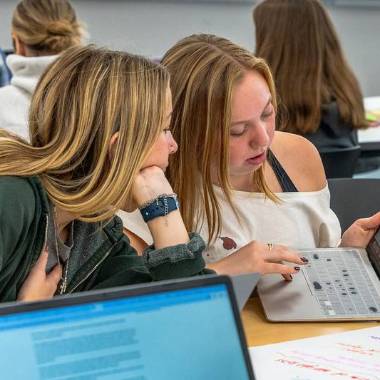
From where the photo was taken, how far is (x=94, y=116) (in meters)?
1.17

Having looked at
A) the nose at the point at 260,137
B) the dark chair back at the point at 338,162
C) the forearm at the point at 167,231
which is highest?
the nose at the point at 260,137

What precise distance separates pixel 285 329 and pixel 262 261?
0.49 ft

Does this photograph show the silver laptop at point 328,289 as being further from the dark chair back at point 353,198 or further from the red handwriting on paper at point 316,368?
the dark chair back at point 353,198

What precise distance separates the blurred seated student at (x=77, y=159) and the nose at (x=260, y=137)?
26 centimetres

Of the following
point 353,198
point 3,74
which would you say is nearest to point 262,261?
point 353,198

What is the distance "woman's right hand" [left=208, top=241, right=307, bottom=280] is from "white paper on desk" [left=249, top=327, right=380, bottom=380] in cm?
18

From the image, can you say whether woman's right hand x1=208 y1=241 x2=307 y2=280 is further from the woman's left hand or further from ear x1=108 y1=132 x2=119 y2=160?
ear x1=108 y1=132 x2=119 y2=160

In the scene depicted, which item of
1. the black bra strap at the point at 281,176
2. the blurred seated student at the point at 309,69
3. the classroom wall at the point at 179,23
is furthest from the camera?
the classroom wall at the point at 179,23

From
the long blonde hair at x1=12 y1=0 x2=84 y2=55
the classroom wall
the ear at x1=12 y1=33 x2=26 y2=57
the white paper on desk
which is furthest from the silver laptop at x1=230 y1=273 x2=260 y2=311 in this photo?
the classroom wall

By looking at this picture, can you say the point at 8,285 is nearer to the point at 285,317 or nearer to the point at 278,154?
the point at 285,317

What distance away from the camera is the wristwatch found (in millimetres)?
1298

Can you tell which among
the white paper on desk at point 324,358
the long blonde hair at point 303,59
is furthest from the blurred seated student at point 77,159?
the long blonde hair at point 303,59

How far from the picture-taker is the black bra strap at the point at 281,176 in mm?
1671

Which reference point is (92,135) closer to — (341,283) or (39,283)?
(39,283)
